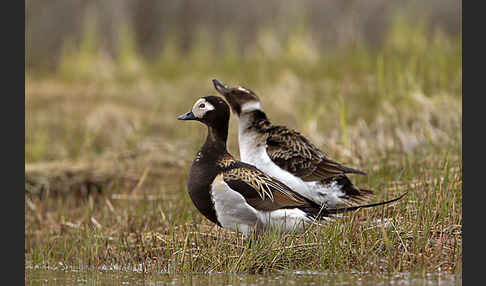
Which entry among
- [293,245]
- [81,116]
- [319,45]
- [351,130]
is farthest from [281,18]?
[293,245]

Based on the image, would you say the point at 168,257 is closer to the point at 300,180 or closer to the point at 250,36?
the point at 300,180

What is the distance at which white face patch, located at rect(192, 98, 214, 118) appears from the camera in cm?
561

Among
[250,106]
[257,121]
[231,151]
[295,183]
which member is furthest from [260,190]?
[231,151]

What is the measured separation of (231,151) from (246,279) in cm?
548

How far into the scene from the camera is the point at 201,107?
5.63m

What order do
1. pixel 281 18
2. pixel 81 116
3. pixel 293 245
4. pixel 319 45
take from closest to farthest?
pixel 293 245 < pixel 81 116 < pixel 281 18 < pixel 319 45

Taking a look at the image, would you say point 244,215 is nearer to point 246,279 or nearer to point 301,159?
point 246,279

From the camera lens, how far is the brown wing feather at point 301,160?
19.9 ft

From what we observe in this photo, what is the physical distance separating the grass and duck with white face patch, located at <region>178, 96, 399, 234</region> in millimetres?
152

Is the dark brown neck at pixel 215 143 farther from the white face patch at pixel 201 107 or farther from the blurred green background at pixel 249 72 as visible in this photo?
the blurred green background at pixel 249 72

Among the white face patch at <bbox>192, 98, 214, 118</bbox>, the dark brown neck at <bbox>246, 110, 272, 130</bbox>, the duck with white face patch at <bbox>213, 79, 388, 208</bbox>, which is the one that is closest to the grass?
the duck with white face patch at <bbox>213, 79, 388, 208</bbox>

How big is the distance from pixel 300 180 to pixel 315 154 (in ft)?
0.91

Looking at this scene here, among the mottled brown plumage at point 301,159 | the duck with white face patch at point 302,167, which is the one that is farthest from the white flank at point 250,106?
the duck with white face patch at point 302,167

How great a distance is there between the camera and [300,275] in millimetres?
4797
